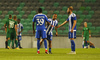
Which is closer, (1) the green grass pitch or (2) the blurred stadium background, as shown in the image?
(1) the green grass pitch

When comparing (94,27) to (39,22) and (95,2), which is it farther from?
(39,22)

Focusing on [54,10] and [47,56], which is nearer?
[47,56]

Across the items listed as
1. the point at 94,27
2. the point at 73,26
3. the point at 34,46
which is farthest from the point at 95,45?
the point at 73,26

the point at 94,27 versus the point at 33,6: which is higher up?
the point at 33,6

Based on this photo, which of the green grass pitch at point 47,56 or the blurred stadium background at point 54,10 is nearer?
the green grass pitch at point 47,56

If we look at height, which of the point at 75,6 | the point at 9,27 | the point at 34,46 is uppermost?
the point at 75,6

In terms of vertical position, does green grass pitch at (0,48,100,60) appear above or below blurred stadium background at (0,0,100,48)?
below

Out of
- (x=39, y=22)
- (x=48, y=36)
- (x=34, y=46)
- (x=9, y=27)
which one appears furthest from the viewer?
(x=34, y=46)

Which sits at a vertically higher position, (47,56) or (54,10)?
(54,10)

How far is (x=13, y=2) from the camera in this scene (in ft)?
88.8

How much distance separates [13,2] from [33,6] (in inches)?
76.9

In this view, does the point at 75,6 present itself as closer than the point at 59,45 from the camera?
No

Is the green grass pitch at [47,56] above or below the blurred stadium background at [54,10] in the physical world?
below

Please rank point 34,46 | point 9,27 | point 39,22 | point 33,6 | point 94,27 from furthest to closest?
point 33,6 → point 94,27 → point 34,46 → point 9,27 → point 39,22
